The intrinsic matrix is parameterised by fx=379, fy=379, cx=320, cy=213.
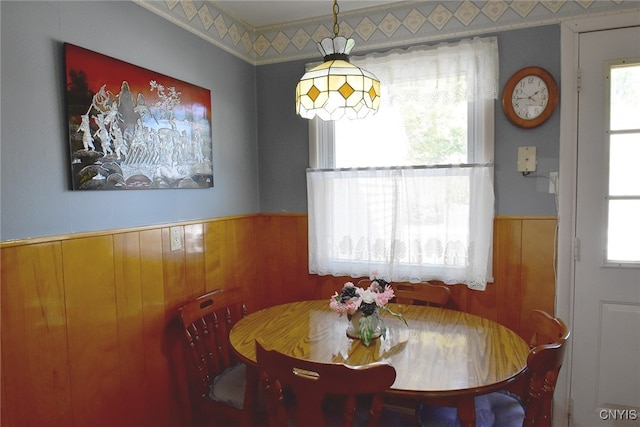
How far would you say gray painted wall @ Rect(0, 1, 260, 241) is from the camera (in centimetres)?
132

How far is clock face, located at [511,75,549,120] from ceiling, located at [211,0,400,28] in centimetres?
91

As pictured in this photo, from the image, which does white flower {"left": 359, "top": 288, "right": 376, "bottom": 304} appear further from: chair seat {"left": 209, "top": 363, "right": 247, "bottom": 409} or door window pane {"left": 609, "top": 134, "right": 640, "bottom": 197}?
door window pane {"left": 609, "top": 134, "right": 640, "bottom": 197}

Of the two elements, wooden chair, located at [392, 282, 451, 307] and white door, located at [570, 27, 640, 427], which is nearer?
white door, located at [570, 27, 640, 427]

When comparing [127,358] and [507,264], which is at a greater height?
[507,264]

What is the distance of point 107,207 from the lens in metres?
1.66

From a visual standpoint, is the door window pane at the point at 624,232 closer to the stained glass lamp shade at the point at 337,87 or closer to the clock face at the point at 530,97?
the clock face at the point at 530,97

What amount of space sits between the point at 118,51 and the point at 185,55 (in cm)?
46

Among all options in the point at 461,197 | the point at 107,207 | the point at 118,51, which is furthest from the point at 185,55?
the point at 461,197

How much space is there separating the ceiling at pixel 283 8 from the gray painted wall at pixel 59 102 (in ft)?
1.07

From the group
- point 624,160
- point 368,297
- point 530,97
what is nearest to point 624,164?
point 624,160

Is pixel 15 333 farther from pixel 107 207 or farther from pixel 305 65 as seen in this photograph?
pixel 305 65

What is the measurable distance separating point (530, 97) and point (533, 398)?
5.20ft

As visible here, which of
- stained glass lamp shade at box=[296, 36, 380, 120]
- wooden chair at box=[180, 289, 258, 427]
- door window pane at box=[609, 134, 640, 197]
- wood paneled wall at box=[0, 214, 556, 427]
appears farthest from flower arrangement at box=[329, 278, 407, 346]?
door window pane at box=[609, 134, 640, 197]

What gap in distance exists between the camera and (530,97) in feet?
6.91
